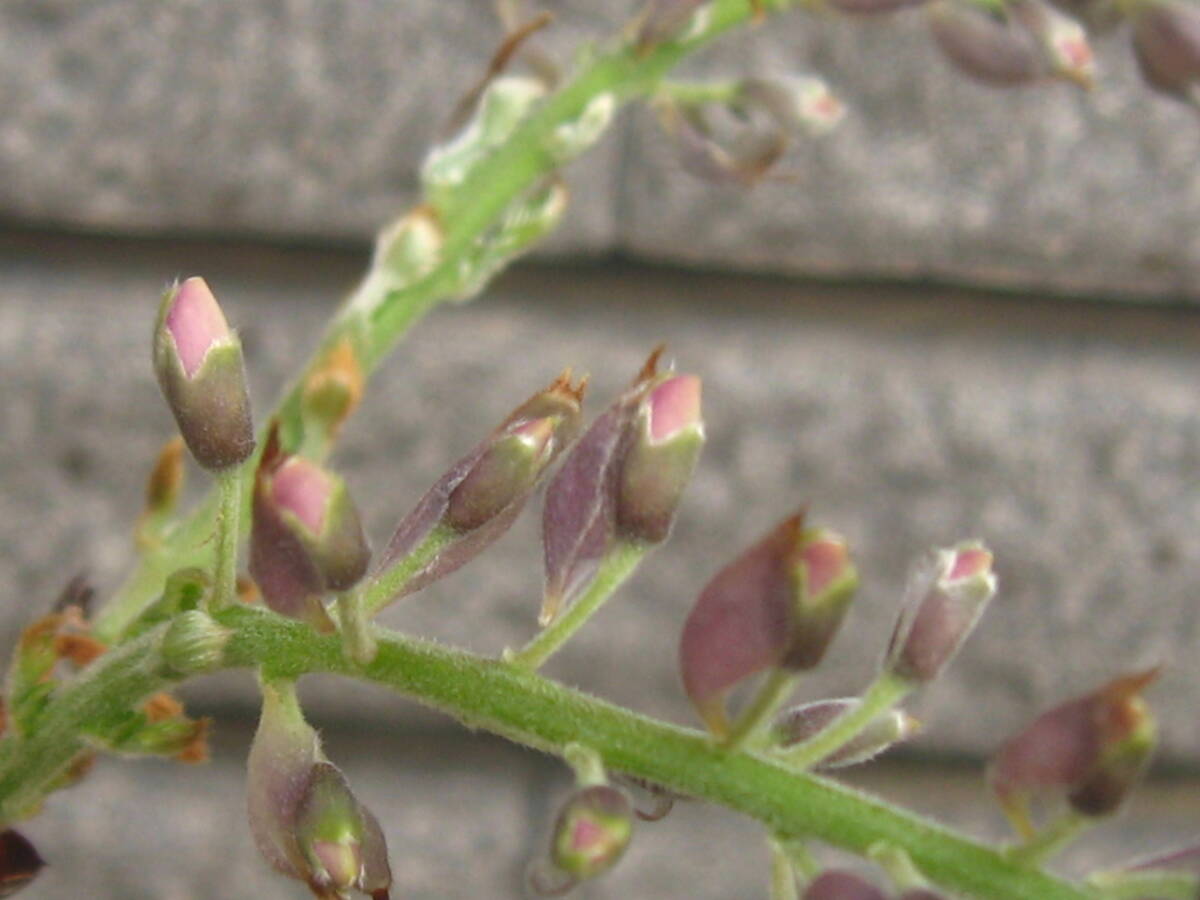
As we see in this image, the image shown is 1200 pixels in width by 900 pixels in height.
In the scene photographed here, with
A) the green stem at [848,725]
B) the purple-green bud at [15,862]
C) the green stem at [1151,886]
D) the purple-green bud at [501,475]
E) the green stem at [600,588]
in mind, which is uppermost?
the purple-green bud at [501,475]

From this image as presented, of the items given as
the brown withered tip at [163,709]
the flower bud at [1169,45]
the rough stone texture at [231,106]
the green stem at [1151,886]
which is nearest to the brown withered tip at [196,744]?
the brown withered tip at [163,709]

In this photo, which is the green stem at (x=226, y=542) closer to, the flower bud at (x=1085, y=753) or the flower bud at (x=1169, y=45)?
the flower bud at (x=1085, y=753)


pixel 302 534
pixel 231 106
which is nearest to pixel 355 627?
pixel 302 534

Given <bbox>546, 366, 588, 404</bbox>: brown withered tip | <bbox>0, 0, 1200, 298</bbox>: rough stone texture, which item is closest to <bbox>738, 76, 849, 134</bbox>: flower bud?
<bbox>546, 366, 588, 404</bbox>: brown withered tip

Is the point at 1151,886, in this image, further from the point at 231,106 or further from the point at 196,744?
the point at 231,106

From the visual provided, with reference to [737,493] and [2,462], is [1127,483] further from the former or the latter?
[2,462]
